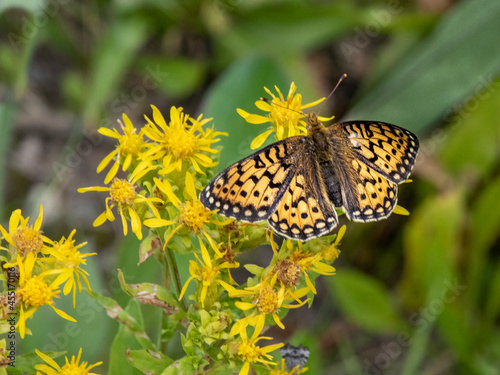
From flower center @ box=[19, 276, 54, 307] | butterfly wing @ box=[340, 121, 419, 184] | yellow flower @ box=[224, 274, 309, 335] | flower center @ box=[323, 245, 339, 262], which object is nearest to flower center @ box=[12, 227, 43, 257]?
flower center @ box=[19, 276, 54, 307]

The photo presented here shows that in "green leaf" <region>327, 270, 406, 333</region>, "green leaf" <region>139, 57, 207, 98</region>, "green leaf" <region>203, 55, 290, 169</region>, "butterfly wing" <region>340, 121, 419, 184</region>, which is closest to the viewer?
"butterfly wing" <region>340, 121, 419, 184</region>

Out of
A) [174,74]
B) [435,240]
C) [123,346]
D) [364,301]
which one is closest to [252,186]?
[123,346]

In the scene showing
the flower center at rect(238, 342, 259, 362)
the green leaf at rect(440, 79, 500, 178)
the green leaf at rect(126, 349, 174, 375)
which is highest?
the green leaf at rect(440, 79, 500, 178)

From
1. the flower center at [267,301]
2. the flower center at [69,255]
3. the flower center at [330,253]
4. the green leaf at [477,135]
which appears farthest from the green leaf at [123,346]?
the green leaf at [477,135]

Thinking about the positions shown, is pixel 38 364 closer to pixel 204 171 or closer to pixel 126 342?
pixel 126 342

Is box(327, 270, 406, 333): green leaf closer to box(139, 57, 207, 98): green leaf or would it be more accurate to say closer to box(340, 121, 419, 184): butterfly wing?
box(340, 121, 419, 184): butterfly wing

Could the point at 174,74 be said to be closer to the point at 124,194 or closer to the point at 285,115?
the point at 285,115

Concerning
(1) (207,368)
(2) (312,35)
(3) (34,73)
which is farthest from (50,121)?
(1) (207,368)

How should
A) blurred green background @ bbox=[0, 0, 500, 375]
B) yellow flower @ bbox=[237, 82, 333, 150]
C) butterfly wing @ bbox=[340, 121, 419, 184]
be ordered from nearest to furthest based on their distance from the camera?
butterfly wing @ bbox=[340, 121, 419, 184]
yellow flower @ bbox=[237, 82, 333, 150]
blurred green background @ bbox=[0, 0, 500, 375]
